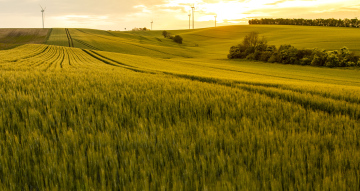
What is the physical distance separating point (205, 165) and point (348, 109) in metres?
4.24

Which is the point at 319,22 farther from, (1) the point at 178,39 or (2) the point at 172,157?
(2) the point at 172,157

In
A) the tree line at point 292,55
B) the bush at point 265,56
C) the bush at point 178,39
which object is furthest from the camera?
the bush at point 178,39

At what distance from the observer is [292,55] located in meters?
40.9

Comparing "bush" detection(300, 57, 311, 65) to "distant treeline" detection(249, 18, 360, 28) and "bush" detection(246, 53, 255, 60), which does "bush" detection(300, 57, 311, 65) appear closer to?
"bush" detection(246, 53, 255, 60)

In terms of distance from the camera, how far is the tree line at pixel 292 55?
117 ft

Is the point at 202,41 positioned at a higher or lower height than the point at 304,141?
higher

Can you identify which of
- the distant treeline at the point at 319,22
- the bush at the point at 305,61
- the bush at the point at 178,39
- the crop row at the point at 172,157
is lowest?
the crop row at the point at 172,157

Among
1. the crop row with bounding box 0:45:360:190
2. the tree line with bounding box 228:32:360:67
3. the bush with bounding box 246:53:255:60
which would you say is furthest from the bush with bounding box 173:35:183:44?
the crop row with bounding box 0:45:360:190

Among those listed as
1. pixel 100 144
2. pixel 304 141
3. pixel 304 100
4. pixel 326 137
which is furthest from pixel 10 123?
pixel 304 100

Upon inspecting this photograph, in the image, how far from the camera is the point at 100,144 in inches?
80.2

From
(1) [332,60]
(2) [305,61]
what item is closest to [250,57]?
(2) [305,61]

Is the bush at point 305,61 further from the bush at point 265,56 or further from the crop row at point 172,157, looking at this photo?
the crop row at point 172,157

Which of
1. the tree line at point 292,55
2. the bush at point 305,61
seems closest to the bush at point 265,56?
the tree line at point 292,55

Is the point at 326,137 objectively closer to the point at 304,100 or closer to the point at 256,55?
the point at 304,100
